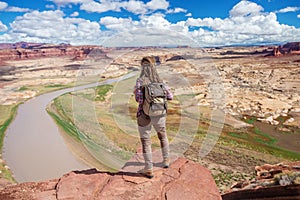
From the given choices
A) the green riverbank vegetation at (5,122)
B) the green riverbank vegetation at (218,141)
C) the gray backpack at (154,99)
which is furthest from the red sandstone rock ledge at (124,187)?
the green riverbank vegetation at (5,122)

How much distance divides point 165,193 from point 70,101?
113ft

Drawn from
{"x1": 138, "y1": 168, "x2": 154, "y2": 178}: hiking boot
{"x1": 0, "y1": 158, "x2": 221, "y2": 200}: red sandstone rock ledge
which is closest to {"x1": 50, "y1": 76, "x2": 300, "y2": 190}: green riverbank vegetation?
{"x1": 0, "y1": 158, "x2": 221, "y2": 200}: red sandstone rock ledge

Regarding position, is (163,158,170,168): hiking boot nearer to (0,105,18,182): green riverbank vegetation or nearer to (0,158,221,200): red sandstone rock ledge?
(0,158,221,200): red sandstone rock ledge

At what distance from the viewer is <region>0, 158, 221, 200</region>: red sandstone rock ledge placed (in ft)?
16.5

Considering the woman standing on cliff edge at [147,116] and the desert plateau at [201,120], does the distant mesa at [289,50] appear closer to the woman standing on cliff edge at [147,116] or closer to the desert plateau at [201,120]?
the desert plateau at [201,120]

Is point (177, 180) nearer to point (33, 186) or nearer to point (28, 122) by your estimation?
point (33, 186)

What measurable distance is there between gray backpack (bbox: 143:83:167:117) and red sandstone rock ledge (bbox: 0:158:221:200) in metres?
1.26

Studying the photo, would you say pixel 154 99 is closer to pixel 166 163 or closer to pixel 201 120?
pixel 166 163

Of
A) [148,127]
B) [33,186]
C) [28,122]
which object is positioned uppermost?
[148,127]

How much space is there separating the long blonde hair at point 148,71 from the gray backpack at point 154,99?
12 cm

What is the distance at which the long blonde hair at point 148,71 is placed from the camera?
528cm

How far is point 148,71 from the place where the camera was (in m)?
5.29

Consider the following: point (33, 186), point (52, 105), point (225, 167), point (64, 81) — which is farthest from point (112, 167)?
point (64, 81)

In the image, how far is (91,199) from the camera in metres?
4.96
